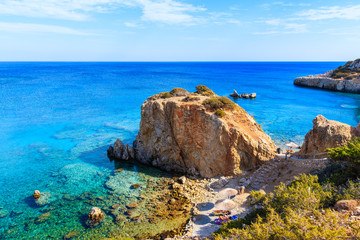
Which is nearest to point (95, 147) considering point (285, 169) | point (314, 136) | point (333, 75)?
point (285, 169)

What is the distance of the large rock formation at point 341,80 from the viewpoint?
86000 mm

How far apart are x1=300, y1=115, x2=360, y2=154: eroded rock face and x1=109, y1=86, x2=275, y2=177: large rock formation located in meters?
4.42

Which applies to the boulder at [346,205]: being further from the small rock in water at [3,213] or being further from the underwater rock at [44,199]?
the small rock in water at [3,213]

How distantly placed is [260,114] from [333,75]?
6627cm

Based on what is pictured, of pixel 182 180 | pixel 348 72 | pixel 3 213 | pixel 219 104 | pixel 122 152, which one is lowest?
pixel 3 213

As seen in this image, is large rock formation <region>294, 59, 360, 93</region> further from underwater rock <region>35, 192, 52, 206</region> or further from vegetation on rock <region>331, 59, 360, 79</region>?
underwater rock <region>35, 192, 52, 206</region>

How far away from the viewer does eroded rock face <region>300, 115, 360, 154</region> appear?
2284 centimetres

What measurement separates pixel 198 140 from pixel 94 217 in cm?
1406

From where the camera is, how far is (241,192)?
22938 millimetres

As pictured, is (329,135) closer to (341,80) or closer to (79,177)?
(79,177)

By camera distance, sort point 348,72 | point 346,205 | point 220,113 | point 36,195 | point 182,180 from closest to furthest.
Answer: point 346,205, point 36,195, point 182,180, point 220,113, point 348,72

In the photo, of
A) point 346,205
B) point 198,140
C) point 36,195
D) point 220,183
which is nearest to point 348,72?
point 198,140

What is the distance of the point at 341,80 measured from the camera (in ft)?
294

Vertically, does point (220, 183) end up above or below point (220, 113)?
below
